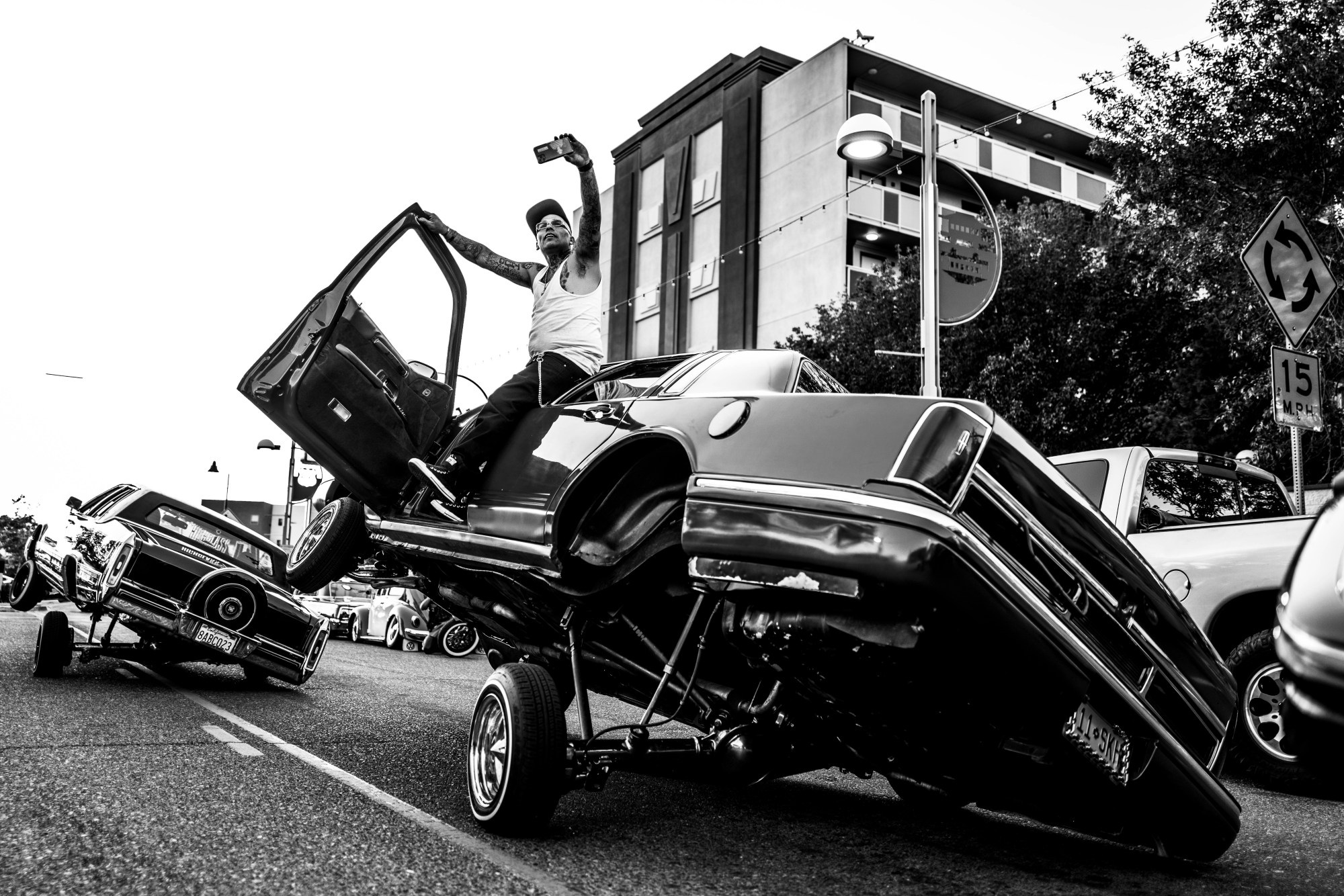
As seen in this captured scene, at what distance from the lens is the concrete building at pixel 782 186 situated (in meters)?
31.0

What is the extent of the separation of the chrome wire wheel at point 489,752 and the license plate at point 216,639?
201 inches

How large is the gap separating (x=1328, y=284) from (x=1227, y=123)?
5.77 metres

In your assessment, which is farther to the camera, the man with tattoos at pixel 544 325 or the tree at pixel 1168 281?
the tree at pixel 1168 281

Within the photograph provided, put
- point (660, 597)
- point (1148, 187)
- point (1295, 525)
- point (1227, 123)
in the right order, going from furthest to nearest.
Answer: point (1148, 187) < point (1227, 123) < point (1295, 525) < point (660, 597)

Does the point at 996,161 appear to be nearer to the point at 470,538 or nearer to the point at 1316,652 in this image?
the point at 470,538

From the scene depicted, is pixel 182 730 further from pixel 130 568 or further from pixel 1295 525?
pixel 1295 525

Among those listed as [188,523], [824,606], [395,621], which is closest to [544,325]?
[824,606]

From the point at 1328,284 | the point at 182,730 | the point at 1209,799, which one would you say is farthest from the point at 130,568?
the point at 1328,284

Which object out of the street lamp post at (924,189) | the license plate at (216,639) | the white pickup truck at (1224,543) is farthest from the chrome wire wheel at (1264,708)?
the license plate at (216,639)

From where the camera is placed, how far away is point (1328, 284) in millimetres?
6715

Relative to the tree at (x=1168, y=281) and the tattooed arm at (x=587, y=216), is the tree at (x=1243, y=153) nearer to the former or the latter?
the tree at (x=1168, y=281)

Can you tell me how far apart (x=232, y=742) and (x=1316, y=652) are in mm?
4984

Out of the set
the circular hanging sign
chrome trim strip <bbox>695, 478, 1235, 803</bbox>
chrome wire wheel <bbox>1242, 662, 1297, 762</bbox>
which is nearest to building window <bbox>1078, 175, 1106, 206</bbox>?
the circular hanging sign

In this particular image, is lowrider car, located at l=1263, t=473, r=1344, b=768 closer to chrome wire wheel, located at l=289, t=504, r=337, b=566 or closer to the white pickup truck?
the white pickup truck
